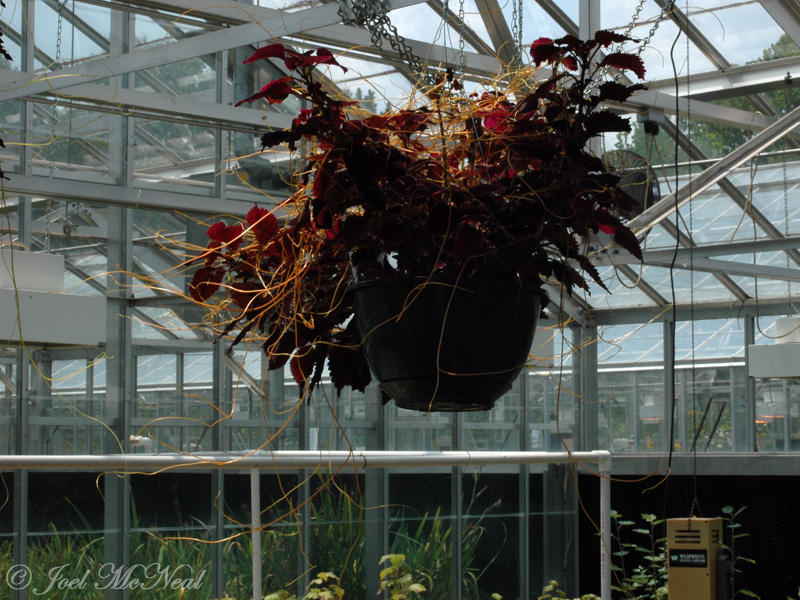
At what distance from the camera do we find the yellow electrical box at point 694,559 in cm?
274

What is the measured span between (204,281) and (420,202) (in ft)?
1.01

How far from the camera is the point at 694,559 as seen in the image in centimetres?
273

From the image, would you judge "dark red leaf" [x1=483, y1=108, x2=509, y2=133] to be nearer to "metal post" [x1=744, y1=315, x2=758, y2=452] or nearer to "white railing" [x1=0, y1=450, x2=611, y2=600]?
"white railing" [x1=0, y1=450, x2=611, y2=600]

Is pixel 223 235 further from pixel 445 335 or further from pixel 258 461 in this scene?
pixel 258 461

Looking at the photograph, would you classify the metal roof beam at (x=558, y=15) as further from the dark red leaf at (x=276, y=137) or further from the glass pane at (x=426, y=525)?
the dark red leaf at (x=276, y=137)

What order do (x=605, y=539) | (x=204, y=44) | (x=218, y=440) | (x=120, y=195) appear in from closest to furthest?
Answer: (x=605, y=539) → (x=204, y=44) → (x=120, y=195) → (x=218, y=440)

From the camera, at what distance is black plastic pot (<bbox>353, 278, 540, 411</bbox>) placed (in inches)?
47.6

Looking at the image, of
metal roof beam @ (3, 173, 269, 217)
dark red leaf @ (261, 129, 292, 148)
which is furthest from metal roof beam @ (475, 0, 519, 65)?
dark red leaf @ (261, 129, 292, 148)

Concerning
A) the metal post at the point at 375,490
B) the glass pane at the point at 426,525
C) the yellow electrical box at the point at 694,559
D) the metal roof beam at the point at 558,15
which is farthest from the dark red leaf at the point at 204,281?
the glass pane at the point at 426,525

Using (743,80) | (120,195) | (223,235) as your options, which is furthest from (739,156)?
(223,235)

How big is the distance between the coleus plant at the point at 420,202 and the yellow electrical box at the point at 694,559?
67.0 inches

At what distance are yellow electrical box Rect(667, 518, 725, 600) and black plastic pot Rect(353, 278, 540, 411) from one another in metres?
1.68

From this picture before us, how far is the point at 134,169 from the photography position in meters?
5.72

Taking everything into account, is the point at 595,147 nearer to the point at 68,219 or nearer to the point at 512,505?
the point at 68,219
